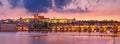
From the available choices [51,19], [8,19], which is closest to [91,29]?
[51,19]

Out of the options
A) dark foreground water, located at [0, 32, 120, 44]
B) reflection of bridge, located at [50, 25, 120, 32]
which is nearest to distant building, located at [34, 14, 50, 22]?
reflection of bridge, located at [50, 25, 120, 32]

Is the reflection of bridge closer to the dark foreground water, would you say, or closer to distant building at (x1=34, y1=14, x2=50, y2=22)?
distant building at (x1=34, y1=14, x2=50, y2=22)

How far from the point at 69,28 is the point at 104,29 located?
3.28m

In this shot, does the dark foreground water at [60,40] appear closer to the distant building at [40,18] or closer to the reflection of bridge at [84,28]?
the distant building at [40,18]

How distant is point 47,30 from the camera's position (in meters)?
37.5

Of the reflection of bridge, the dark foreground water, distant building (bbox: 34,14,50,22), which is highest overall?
distant building (bbox: 34,14,50,22)

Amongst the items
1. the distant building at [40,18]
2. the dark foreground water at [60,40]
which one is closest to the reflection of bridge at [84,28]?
the distant building at [40,18]

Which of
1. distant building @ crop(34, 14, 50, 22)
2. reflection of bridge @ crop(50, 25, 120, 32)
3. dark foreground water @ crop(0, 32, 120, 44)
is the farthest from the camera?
reflection of bridge @ crop(50, 25, 120, 32)

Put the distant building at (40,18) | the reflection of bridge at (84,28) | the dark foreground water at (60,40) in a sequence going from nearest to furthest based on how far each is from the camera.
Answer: the dark foreground water at (60,40) → the distant building at (40,18) → the reflection of bridge at (84,28)

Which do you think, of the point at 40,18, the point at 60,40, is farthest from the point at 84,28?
the point at 60,40

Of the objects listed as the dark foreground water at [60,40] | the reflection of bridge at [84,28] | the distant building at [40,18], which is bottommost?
the dark foreground water at [60,40]

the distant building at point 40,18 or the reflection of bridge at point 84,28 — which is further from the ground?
the distant building at point 40,18

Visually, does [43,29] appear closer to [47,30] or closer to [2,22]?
[47,30]

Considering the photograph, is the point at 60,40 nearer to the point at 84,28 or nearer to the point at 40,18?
the point at 40,18
